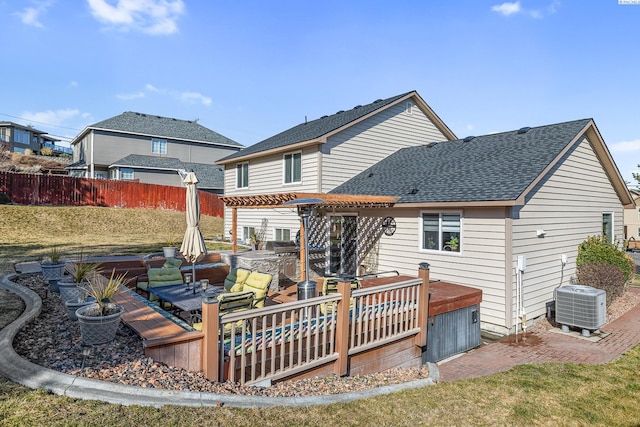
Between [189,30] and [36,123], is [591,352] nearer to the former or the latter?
[189,30]

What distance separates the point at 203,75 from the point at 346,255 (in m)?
14.6

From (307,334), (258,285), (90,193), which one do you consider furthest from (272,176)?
(90,193)

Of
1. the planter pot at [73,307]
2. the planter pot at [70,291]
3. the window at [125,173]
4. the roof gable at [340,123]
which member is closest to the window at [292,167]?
the roof gable at [340,123]

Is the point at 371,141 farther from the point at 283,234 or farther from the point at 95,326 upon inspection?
the point at 95,326

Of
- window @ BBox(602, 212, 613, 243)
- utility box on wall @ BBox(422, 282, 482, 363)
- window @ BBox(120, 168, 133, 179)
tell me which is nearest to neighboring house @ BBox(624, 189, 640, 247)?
window @ BBox(602, 212, 613, 243)

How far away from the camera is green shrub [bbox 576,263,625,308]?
9.96 metres

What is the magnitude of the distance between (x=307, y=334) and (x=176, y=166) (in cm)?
3043

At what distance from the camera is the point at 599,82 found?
1465 cm

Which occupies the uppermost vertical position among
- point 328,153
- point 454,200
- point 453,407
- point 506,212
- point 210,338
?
point 328,153

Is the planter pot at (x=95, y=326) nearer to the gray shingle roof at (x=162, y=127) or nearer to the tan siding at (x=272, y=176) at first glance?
the tan siding at (x=272, y=176)

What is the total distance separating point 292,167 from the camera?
14.9m

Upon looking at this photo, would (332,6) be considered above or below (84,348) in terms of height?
above

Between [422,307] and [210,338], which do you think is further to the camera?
[422,307]

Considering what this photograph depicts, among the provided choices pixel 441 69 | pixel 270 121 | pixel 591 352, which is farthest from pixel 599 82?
pixel 270 121
